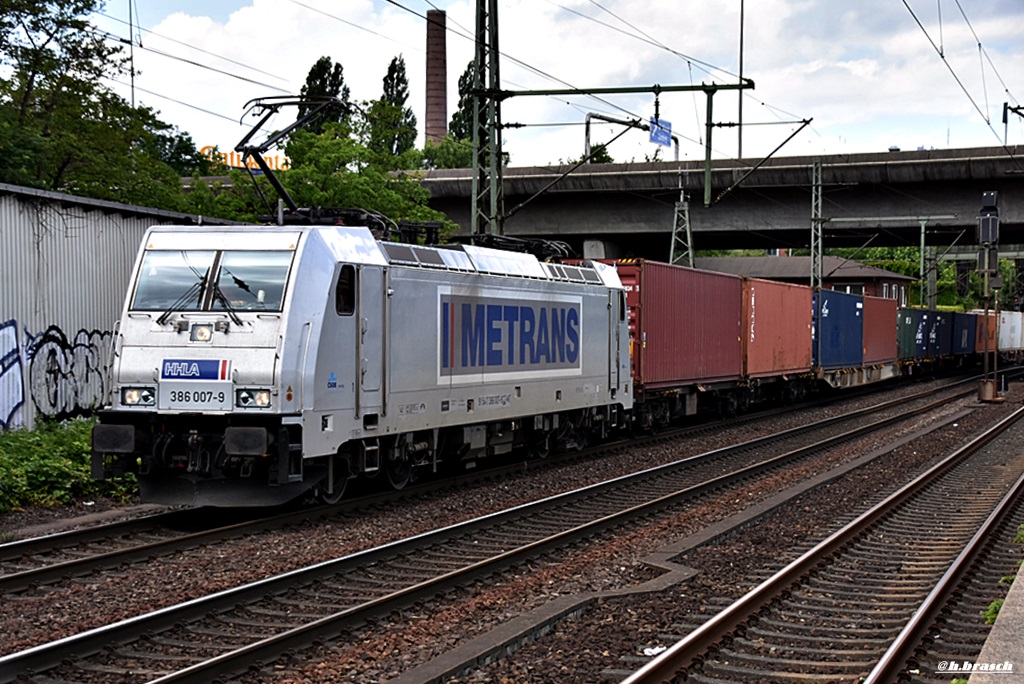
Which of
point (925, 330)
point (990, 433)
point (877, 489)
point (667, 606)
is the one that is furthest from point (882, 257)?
point (667, 606)

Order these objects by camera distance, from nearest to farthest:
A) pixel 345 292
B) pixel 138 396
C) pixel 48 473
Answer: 1. pixel 138 396
2. pixel 345 292
3. pixel 48 473

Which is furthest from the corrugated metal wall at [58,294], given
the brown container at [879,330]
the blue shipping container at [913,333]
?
the blue shipping container at [913,333]

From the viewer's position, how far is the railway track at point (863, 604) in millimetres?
7203

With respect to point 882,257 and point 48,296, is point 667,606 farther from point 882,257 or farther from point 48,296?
point 882,257

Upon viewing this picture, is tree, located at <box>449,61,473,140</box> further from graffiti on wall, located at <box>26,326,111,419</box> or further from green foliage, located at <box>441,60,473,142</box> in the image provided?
graffiti on wall, located at <box>26,326,111,419</box>

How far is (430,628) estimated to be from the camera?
8180 millimetres

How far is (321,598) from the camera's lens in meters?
9.03

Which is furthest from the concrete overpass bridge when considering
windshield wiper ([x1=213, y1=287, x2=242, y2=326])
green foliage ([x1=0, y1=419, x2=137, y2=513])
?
windshield wiper ([x1=213, y1=287, x2=242, y2=326])

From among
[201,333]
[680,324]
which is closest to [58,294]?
[201,333]

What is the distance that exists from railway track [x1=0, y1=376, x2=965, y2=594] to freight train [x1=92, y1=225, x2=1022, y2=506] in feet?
0.97

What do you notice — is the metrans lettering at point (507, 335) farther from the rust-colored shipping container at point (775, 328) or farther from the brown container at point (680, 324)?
the rust-colored shipping container at point (775, 328)

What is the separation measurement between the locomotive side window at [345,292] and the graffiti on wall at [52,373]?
5960mm

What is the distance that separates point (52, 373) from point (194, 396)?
588 cm

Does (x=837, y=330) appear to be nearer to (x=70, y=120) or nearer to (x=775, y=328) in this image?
(x=775, y=328)
